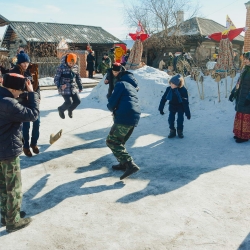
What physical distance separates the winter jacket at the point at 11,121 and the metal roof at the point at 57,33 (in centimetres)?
2270

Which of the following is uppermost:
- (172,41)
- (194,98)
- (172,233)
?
(172,41)

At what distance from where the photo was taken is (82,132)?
692 centimetres

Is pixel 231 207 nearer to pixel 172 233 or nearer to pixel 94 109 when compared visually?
pixel 172 233

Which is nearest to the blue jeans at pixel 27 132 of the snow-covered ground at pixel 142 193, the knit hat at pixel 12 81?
the snow-covered ground at pixel 142 193

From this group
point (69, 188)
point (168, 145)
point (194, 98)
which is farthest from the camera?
point (194, 98)

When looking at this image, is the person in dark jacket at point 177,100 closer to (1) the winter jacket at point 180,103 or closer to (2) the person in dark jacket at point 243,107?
(1) the winter jacket at point 180,103

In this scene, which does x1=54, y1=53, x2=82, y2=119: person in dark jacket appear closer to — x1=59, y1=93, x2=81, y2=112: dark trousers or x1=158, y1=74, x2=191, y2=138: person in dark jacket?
x1=59, y1=93, x2=81, y2=112: dark trousers

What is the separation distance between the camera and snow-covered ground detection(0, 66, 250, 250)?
284 cm

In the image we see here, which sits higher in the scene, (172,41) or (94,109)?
(172,41)

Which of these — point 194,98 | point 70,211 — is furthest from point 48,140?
point 194,98

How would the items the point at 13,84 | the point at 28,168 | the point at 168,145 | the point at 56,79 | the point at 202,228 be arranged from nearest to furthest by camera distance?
the point at 13,84
the point at 202,228
the point at 28,168
the point at 168,145
the point at 56,79

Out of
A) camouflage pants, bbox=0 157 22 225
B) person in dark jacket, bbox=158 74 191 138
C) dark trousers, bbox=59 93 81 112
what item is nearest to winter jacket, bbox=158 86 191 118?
person in dark jacket, bbox=158 74 191 138

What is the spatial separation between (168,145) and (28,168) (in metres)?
2.73

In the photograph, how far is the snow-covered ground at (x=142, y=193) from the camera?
2.84 m
